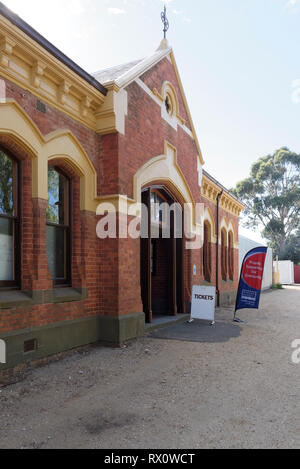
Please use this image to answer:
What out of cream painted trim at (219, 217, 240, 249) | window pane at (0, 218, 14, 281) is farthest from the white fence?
window pane at (0, 218, 14, 281)

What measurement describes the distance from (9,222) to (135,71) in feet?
15.2

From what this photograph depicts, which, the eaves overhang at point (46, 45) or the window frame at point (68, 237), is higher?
the eaves overhang at point (46, 45)

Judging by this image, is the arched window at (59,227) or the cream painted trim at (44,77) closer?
the cream painted trim at (44,77)

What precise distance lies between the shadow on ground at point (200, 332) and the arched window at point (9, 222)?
3.70m

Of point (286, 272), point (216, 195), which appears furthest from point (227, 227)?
point (286, 272)

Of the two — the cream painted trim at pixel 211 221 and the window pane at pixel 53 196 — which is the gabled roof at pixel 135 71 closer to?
the window pane at pixel 53 196

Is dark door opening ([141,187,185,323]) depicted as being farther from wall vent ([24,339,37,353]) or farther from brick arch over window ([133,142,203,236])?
wall vent ([24,339,37,353])

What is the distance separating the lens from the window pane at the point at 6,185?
5488mm

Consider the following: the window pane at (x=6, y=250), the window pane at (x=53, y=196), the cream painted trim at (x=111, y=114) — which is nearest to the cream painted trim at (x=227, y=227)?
the cream painted trim at (x=111, y=114)

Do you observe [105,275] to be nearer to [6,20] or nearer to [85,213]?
[85,213]

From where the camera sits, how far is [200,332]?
28.1 feet

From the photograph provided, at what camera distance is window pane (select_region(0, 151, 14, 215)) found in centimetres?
549
